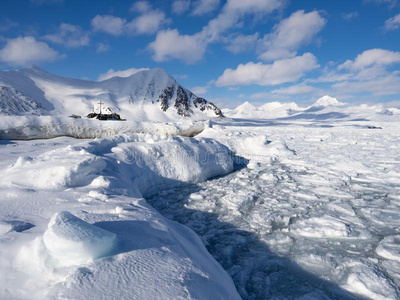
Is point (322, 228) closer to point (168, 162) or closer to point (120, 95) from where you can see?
point (168, 162)

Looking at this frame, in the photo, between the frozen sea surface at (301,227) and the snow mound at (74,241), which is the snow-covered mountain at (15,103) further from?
the snow mound at (74,241)

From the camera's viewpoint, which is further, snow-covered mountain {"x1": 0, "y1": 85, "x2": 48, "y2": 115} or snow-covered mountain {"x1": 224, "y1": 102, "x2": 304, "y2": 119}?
snow-covered mountain {"x1": 224, "y1": 102, "x2": 304, "y2": 119}

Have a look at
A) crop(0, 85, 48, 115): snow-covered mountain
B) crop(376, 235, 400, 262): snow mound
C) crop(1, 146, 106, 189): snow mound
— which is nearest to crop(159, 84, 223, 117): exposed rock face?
crop(0, 85, 48, 115): snow-covered mountain

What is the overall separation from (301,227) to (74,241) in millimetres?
2568

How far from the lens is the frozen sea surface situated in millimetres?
2016

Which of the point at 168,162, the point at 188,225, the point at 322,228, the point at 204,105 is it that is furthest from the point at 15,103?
the point at 322,228

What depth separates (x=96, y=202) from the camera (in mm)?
2348

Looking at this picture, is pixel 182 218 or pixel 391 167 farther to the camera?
pixel 391 167

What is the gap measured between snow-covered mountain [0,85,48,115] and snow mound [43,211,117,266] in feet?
113

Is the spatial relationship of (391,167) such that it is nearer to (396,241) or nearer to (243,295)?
(396,241)

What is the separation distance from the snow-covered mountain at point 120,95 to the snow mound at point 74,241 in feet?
147

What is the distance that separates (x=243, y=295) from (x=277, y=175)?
3.72 metres

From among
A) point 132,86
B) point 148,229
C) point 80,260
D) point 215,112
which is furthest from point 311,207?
point 132,86

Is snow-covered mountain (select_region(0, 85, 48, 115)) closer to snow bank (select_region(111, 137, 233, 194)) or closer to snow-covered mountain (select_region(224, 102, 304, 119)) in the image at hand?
snow bank (select_region(111, 137, 233, 194))
